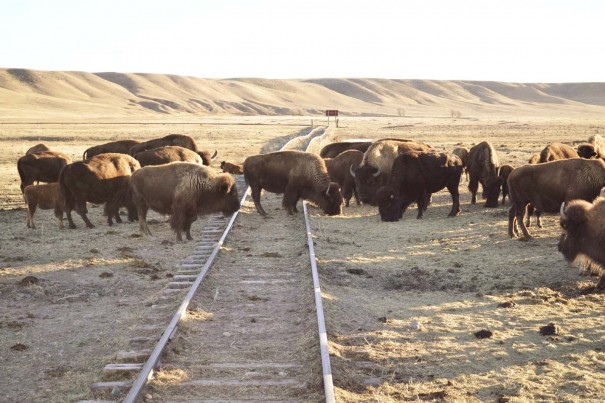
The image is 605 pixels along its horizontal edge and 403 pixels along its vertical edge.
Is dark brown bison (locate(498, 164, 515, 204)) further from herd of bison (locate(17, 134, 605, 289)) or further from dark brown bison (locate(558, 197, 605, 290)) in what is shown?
dark brown bison (locate(558, 197, 605, 290))

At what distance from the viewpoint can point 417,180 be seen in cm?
1650

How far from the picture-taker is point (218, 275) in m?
9.99

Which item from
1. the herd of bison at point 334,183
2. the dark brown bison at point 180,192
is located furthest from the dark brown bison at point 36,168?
the dark brown bison at point 180,192

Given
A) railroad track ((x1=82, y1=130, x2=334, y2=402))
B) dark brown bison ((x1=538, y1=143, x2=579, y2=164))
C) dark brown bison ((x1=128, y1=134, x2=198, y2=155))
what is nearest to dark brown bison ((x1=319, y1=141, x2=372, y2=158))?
dark brown bison ((x1=128, y1=134, x2=198, y2=155))

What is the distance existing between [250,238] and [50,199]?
4.86 m

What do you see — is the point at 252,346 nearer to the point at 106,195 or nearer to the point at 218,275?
the point at 218,275

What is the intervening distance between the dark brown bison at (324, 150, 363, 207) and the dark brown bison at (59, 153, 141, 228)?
241 inches

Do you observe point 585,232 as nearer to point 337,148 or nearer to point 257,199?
point 257,199

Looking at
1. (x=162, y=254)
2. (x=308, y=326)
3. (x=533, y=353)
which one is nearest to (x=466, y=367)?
(x=533, y=353)

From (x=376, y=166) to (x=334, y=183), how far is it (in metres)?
1.49

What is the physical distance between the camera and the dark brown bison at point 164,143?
20594mm

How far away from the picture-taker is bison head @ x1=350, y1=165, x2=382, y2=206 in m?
17.3

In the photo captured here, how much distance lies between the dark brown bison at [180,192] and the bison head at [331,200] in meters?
3.22

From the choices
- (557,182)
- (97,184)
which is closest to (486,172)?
(557,182)
